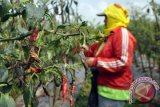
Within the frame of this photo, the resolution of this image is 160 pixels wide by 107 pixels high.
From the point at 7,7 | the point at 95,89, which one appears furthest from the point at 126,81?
the point at 7,7

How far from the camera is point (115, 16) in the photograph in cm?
427

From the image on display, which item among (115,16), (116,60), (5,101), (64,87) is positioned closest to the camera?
(5,101)

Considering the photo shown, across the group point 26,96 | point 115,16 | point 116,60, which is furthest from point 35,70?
point 115,16

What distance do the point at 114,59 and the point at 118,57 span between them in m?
0.03

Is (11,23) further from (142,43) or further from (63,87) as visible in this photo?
(142,43)

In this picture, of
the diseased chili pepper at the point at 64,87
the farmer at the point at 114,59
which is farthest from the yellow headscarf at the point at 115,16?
the diseased chili pepper at the point at 64,87

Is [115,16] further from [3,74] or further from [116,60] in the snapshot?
[3,74]

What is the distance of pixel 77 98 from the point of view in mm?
8219

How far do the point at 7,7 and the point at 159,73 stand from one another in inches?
356

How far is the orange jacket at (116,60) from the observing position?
12.9ft

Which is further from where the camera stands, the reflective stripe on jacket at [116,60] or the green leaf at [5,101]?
the reflective stripe on jacket at [116,60]

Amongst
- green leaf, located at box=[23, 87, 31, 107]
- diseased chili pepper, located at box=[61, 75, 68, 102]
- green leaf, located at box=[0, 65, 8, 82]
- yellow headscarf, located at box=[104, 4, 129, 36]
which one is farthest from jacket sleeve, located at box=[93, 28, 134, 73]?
green leaf, located at box=[0, 65, 8, 82]

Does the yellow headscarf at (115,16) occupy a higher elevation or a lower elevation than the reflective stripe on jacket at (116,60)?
higher

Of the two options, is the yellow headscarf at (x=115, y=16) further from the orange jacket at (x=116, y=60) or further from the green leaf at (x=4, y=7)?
the green leaf at (x=4, y=7)
